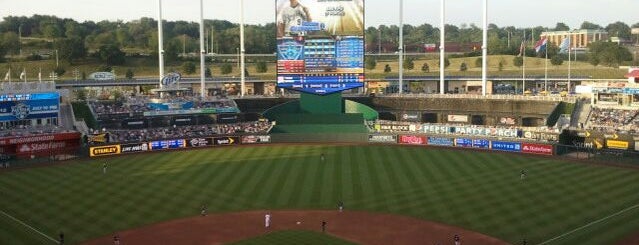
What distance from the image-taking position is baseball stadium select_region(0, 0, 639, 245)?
37.1 metres

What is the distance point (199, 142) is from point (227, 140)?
3.35 meters

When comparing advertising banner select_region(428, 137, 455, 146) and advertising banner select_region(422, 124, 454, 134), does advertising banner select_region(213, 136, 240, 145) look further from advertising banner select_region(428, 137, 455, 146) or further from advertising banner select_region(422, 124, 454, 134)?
advertising banner select_region(428, 137, 455, 146)

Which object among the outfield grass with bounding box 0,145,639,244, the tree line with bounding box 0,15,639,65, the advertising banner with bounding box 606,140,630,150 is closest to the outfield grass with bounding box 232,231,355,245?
the outfield grass with bounding box 0,145,639,244

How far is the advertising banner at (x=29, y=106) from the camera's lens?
6662 centimetres

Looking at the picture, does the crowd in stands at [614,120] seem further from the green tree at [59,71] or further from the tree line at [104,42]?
the green tree at [59,71]

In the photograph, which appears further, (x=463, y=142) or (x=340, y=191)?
(x=463, y=142)

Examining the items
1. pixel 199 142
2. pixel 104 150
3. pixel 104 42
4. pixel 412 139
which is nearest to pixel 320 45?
pixel 412 139

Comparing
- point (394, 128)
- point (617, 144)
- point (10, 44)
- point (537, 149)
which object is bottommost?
point (537, 149)

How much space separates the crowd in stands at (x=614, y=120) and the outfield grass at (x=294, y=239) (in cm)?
4220

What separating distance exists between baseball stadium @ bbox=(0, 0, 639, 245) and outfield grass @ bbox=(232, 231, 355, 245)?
18cm

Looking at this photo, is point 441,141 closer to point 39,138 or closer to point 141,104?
point 141,104

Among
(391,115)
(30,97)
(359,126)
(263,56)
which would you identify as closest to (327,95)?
(359,126)

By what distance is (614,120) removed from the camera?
226ft

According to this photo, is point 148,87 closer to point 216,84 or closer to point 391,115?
point 216,84
